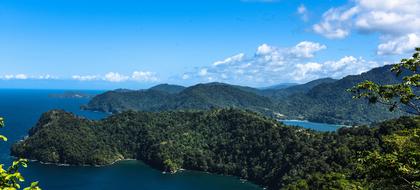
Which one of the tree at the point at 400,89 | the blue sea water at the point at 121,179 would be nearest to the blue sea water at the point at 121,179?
the blue sea water at the point at 121,179

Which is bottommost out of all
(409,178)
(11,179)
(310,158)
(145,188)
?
(145,188)

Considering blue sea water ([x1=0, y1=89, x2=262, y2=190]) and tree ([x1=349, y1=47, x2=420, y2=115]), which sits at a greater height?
tree ([x1=349, y1=47, x2=420, y2=115])

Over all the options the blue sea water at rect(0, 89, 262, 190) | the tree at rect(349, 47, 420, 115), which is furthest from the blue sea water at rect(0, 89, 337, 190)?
the tree at rect(349, 47, 420, 115)

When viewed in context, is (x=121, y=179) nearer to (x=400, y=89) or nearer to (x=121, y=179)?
(x=121, y=179)

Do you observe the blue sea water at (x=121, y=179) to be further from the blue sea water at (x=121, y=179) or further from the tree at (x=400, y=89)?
the tree at (x=400, y=89)

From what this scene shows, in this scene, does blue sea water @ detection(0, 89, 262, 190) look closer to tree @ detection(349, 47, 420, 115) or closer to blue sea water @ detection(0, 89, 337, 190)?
blue sea water @ detection(0, 89, 337, 190)

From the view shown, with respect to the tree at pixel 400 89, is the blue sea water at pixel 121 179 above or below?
below

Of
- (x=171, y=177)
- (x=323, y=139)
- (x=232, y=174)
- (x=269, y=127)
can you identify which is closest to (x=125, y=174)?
(x=171, y=177)

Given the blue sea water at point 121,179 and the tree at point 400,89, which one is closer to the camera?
the tree at point 400,89

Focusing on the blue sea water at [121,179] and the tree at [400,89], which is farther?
the blue sea water at [121,179]

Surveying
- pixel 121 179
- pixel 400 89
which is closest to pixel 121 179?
pixel 121 179

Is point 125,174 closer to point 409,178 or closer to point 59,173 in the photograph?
point 59,173
